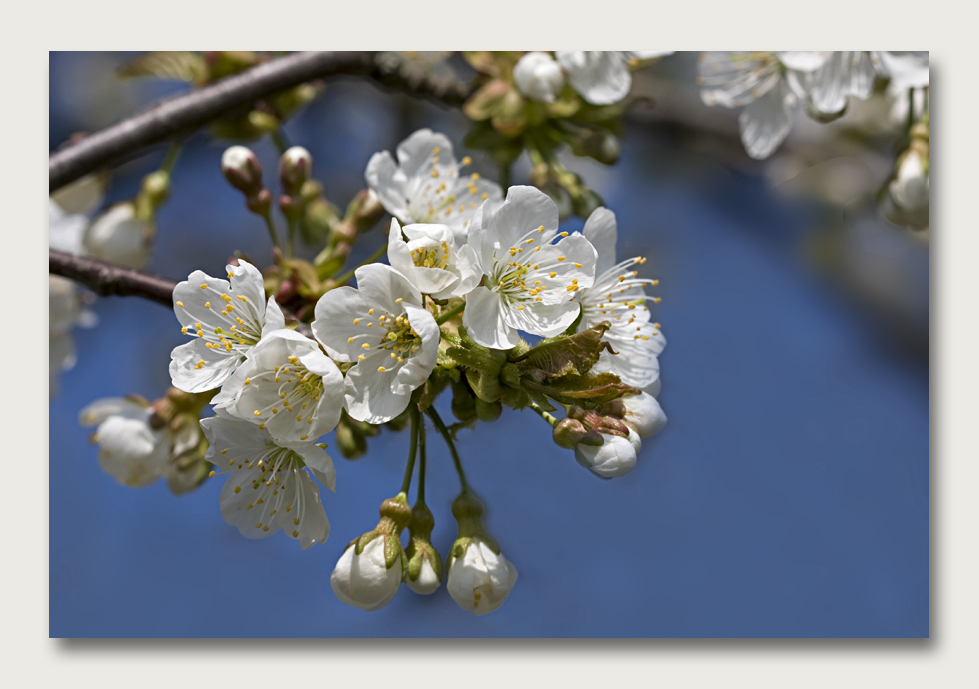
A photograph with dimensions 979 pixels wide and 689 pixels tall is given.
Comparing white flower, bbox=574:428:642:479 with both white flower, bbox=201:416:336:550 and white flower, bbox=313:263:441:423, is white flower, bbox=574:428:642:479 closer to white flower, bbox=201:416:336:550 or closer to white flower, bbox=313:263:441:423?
white flower, bbox=313:263:441:423

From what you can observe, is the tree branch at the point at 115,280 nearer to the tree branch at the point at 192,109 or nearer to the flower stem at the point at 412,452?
the tree branch at the point at 192,109

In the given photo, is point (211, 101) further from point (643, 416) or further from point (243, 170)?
point (643, 416)

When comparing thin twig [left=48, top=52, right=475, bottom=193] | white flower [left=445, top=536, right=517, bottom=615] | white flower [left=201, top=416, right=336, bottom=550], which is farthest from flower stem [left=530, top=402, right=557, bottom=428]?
thin twig [left=48, top=52, right=475, bottom=193]

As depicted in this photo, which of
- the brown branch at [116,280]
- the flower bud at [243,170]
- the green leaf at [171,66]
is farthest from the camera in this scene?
the green leaf at [171,66]

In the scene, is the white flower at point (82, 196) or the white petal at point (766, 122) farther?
the white flower at point (82, 196)

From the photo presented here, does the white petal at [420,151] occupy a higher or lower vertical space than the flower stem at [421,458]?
higher

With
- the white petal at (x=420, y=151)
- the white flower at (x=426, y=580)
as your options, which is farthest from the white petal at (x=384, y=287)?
the white petal at (x=420, y=151)
